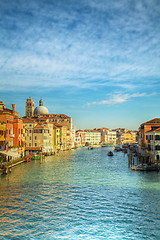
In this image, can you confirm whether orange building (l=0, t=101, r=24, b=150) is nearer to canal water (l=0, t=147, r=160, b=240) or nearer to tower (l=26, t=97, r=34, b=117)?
canal water (l=0, t=147, r=160, b=240)

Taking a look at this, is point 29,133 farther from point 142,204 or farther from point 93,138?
point 93,138

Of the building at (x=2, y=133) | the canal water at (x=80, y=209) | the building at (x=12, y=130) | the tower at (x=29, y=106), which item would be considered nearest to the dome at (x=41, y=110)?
the tower at (x=29, y=106)

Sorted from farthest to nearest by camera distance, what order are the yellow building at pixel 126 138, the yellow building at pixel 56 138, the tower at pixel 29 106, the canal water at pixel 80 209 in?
the yellow building at pixel 126 138 → the tower at pixel 29 106 → the yellow building at pixel 56 138 → the canal water at pixel 80 209

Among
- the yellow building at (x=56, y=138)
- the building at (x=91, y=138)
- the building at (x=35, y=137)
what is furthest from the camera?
the building at (x=91, y=138)

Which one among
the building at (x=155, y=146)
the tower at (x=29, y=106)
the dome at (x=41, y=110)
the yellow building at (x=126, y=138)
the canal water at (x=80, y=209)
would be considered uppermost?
the tower at (x=29, y=106)

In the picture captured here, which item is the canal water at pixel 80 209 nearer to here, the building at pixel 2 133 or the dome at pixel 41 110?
the building at pixel 2 133

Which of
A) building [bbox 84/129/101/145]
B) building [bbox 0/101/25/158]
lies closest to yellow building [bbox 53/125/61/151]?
building [bbox 0/101/25/158]

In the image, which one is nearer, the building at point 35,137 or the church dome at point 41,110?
the building at point 35,137

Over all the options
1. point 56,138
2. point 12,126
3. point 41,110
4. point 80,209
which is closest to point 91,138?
point 41,110

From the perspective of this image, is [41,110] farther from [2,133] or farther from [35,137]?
[2,133]

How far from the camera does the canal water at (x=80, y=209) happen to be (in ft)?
48.7

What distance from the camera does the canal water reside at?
584 inches

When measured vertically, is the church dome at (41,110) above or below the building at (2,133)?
above

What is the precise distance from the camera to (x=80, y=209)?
18.9 metres
